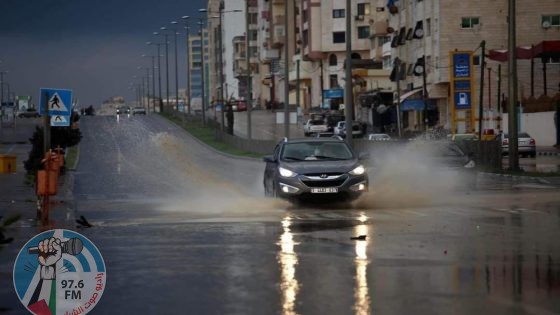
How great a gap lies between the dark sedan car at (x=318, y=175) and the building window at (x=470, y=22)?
204 ft

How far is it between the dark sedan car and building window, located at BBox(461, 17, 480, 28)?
62.1m

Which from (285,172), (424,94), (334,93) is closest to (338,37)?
(334,93)

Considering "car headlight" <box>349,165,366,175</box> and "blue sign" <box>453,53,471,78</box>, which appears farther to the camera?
"blue sign" <box>453,53,471,78</box>

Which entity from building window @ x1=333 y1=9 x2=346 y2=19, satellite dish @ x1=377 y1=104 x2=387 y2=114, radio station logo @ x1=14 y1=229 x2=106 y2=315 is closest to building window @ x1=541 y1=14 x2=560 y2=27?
satellite dish @ x1=377 y1=104 x2=387 y2=114

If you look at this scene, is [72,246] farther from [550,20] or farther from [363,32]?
[363,32]

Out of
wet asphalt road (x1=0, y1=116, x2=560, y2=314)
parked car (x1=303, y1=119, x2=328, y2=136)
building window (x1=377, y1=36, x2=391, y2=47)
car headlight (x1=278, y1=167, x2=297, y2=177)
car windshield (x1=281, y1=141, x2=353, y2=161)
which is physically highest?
building window (x1=377, y1=36, x2=391, y2=47)

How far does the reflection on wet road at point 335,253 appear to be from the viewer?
1098cm

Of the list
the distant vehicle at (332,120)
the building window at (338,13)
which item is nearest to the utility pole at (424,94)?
the distant vehicle at (332,120)

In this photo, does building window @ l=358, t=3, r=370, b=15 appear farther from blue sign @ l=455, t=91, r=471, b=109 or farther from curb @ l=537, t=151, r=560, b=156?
blue sign @ l=455, t=91, r=471, b=109

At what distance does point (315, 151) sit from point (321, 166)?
1.50m

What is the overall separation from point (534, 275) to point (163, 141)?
85.7 metres

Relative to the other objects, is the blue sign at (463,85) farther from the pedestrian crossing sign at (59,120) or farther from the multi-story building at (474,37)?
the pedestrian crossing sign at (59,120)

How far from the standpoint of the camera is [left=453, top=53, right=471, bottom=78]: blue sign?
6372 cm

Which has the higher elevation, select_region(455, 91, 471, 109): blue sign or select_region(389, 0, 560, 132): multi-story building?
select_region(389, 0, 560, 132): multi-story building
